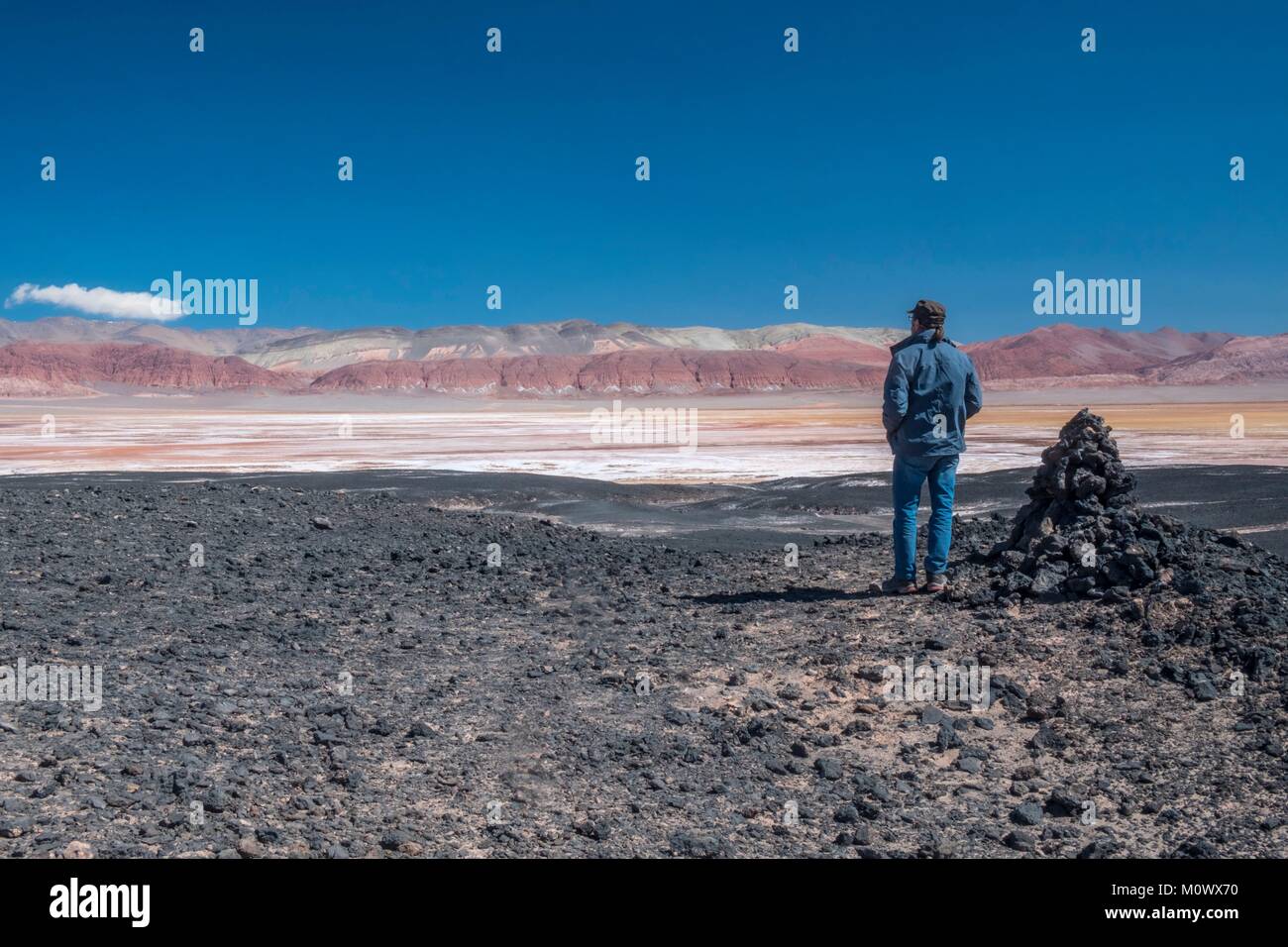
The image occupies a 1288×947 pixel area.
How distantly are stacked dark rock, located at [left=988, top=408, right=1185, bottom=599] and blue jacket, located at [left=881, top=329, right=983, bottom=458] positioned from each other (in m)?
1.10

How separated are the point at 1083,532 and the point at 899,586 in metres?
1.34

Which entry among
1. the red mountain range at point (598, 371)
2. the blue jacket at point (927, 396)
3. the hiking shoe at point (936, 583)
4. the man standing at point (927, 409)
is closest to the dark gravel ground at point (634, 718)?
the hiking shoe at point (936, 583)

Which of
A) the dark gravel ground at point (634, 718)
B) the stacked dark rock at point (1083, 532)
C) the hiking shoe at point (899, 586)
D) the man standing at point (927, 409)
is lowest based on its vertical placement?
the dark gravel ground at point (634, 718)

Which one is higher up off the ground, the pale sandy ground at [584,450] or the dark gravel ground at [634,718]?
the pale sandy ground at [584,450]

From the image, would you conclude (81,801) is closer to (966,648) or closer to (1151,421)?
(966,648)

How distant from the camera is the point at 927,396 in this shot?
7.44 m

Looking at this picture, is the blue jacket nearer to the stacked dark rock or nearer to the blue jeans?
the blue jeans

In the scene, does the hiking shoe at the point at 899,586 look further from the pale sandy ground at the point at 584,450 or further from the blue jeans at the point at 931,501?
the pale sandy ground at the point at 584,450

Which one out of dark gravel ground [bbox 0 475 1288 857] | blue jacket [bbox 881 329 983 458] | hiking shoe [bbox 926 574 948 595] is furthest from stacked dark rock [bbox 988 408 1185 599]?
blue jacket [bbox 881 329 983 458]

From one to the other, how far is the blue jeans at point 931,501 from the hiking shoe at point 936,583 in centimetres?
4

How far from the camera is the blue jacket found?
24.2 feet

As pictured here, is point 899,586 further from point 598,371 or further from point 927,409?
point 598,371

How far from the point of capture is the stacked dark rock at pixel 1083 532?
291 inches

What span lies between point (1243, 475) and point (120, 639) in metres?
19.6
